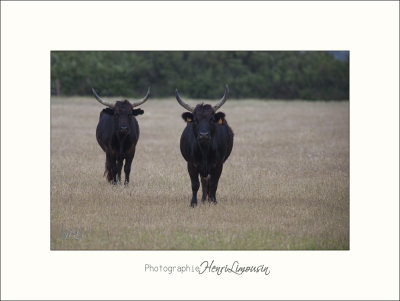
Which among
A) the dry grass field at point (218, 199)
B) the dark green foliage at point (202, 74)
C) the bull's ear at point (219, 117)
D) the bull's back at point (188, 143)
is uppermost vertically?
the dark green foliage at point (202, 74)

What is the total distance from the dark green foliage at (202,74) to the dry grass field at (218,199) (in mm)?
1888

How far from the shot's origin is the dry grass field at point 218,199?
8.41 metres

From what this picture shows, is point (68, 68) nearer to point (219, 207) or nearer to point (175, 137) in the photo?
point (175, 137)

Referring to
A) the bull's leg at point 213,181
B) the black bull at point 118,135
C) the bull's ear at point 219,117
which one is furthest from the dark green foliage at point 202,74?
the bull's ear at point 219,117

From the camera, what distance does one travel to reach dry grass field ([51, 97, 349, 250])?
8.41 metres

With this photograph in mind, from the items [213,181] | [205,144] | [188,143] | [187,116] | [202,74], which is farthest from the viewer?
[202,74]

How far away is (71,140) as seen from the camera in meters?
20.3

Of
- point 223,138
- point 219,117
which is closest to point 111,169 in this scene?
point 223,138

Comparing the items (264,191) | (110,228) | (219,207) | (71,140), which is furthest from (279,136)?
(110,228)

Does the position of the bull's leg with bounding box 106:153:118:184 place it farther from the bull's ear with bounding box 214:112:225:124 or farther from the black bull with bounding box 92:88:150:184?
the bull's ear with bounding box 214:112:225:124

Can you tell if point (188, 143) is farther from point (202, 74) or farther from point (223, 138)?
point (202, 74)

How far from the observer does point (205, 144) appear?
988cm

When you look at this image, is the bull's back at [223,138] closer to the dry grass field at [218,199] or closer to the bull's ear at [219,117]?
the bull's ear at [219,117]

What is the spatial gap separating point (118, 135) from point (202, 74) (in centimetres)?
1764
